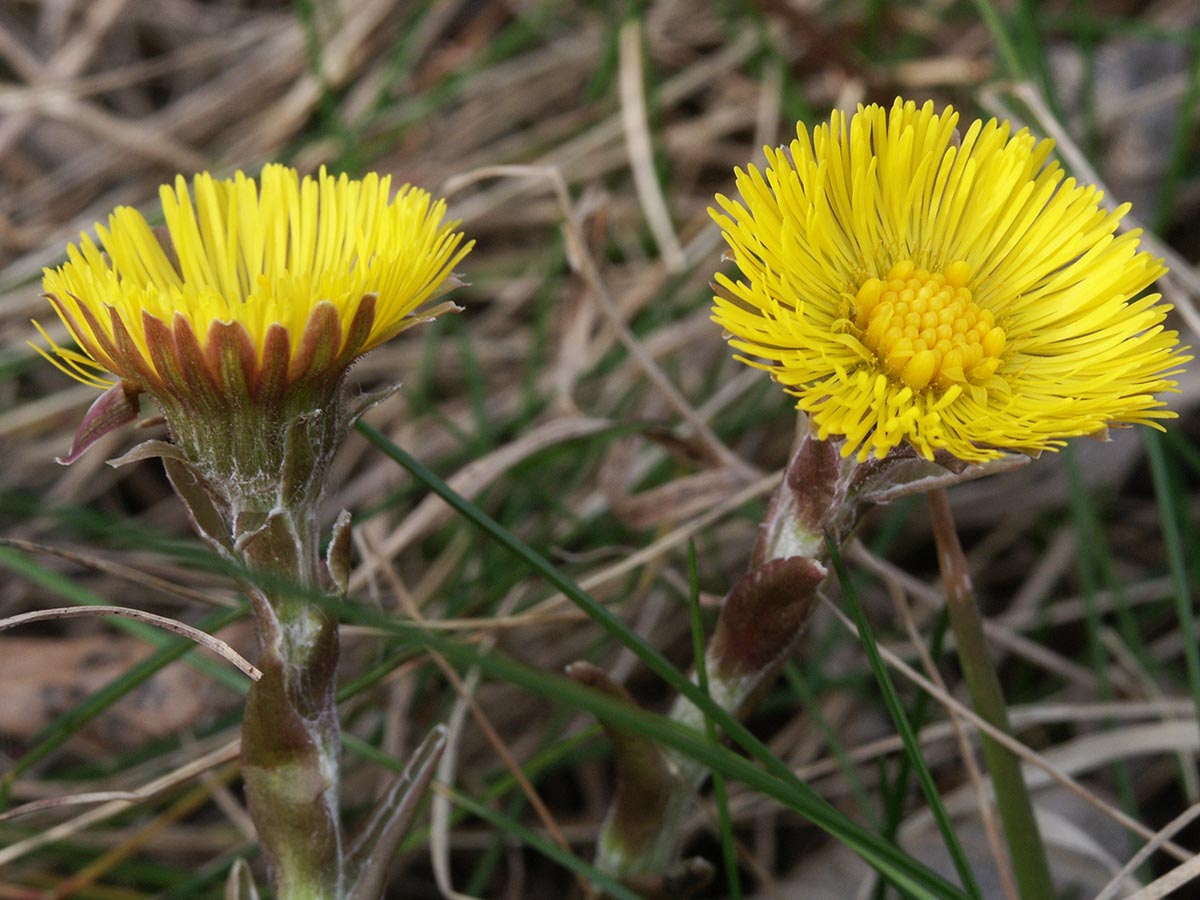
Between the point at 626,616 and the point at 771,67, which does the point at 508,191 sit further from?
the point at 626,616

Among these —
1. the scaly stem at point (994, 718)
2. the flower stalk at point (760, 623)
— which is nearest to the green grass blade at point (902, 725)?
the flower stalk at point (760, 623)

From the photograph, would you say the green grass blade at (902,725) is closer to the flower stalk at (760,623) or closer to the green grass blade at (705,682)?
the flower stalk at (760,623)

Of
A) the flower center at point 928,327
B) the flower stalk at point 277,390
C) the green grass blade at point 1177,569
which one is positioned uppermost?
the flower stalk at point 277,390

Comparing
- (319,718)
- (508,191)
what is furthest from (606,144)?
(319,718)

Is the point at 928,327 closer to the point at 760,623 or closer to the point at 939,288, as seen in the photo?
the point at 939,288

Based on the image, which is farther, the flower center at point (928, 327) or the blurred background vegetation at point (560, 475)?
the blurred background vegetation at point (560, 475)

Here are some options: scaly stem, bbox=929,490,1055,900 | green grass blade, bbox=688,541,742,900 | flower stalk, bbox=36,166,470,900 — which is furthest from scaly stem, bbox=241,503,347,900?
scaly stem, bbox=929,490,1055,900
